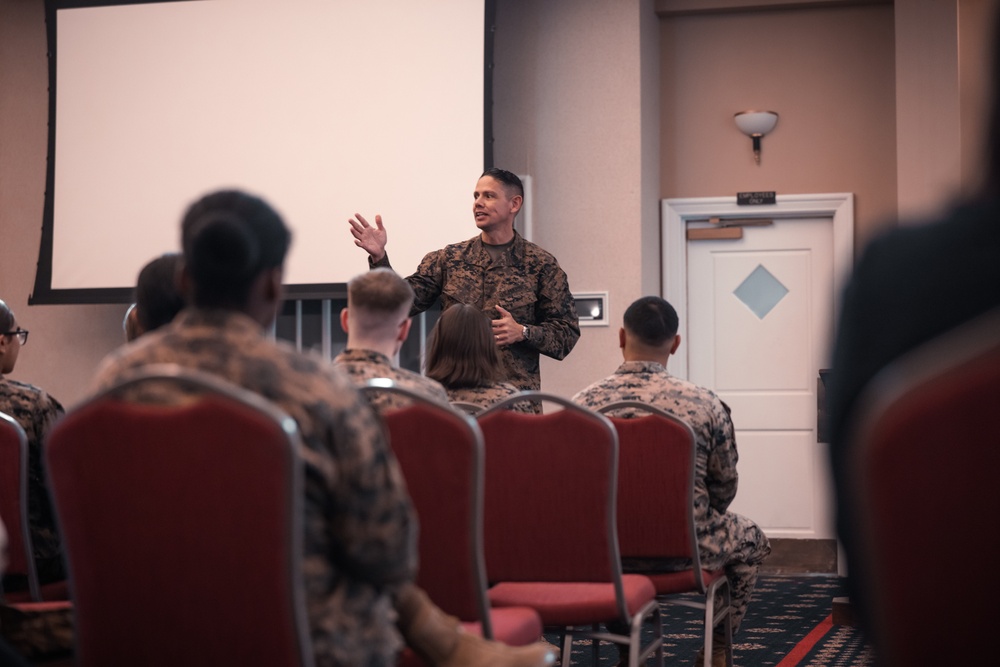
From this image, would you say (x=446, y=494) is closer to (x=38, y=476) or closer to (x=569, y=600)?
(x=569, y=600)

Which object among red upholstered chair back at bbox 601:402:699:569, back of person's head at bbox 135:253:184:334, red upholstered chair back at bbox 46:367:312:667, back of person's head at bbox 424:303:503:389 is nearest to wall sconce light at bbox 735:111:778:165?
back of person's head at bbox 424:303:503:389

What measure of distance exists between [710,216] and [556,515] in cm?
456

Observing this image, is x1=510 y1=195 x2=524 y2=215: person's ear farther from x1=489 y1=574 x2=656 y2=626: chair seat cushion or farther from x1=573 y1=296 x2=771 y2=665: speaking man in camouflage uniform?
x1=489 y1=574 x2=656 y2=626: chair seat cushion

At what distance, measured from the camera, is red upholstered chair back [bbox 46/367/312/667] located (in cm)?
136

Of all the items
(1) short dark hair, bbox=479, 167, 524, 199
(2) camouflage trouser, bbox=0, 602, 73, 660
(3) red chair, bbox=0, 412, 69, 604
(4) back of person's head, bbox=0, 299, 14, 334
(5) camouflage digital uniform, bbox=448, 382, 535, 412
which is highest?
(1) short dark hair, bbox=479, 167, 524, 199

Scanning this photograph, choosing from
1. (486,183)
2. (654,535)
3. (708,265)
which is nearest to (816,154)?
(708,265)

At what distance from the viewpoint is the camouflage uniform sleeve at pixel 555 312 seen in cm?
420

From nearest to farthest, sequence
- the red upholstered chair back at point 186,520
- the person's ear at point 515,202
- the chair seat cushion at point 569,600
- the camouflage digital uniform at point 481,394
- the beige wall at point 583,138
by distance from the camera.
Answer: the red upholstered chair back at point 186,520 → the chair seat cushion at point 569,600 → the camouflage digital uniform at point 481,394 → the person's ear at point 515,202 → the beige wall at point 583,138

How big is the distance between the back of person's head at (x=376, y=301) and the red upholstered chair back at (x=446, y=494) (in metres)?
0.45

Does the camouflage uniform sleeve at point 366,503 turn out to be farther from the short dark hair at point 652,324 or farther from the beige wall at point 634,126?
the beige wall at point 634,126

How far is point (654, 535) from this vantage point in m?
2.85

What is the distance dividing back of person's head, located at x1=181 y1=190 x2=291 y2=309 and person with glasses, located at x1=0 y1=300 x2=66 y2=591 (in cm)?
152

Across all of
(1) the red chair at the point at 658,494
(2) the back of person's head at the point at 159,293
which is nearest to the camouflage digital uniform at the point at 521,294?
(1) the red chair at the point at 658,494

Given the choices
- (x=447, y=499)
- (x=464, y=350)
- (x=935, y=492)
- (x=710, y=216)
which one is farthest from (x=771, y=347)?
(x=935, y=492)
